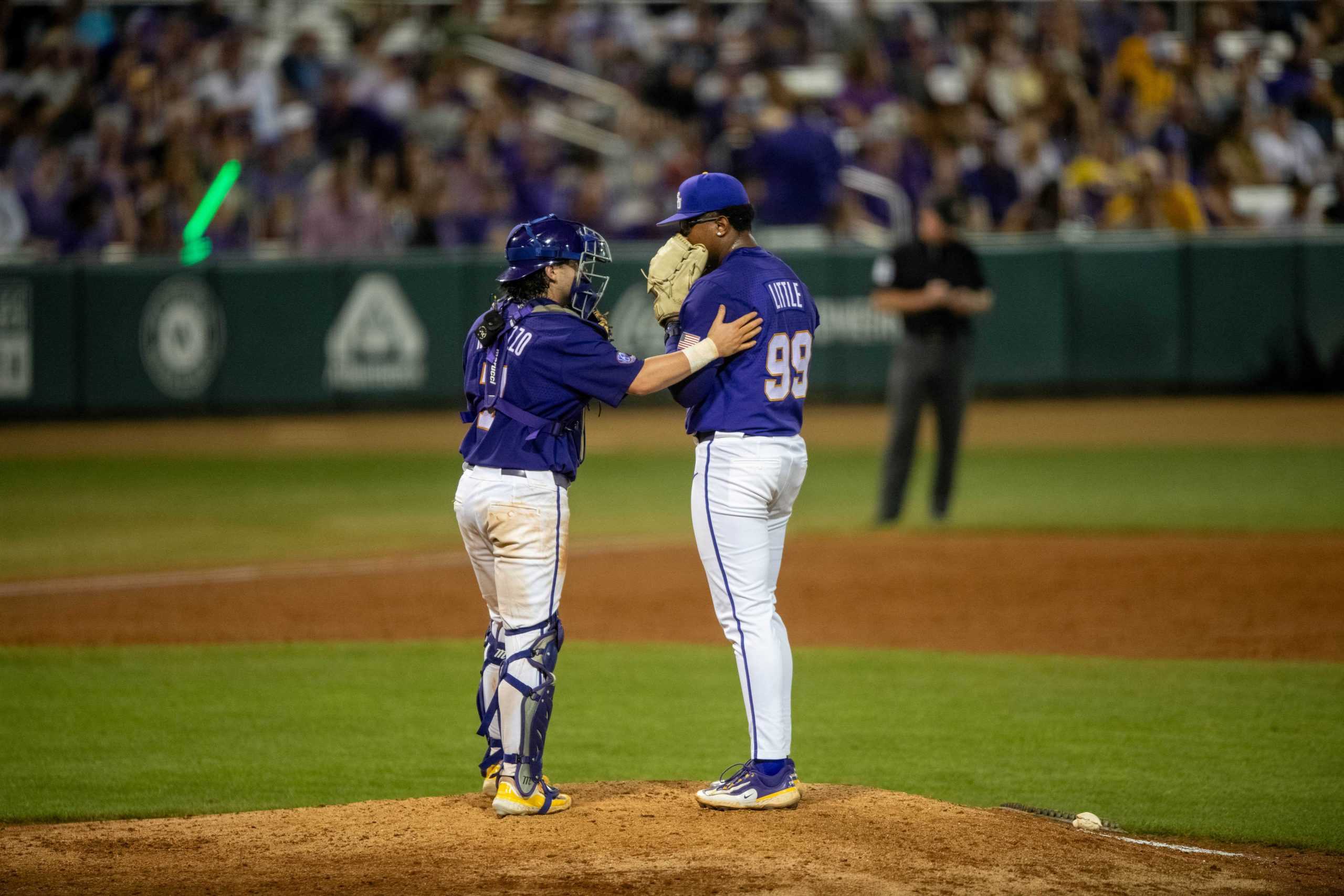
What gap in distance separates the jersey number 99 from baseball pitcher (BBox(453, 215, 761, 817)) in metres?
0.11

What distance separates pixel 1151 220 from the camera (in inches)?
689

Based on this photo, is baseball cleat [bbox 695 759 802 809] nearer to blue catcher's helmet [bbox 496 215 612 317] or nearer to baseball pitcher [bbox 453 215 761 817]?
baseball pitcher [bbox 453 215 761 817]

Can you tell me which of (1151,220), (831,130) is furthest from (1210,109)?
(831,130)

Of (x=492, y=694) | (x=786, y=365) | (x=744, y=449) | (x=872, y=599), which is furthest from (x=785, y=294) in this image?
(x=872, y=599)

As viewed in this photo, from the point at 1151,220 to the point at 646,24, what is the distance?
7491 millimetres

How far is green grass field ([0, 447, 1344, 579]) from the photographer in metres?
12.1

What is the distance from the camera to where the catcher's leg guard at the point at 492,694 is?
17.0ft

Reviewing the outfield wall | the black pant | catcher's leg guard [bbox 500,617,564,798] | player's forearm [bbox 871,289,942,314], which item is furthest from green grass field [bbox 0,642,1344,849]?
the outfield wall

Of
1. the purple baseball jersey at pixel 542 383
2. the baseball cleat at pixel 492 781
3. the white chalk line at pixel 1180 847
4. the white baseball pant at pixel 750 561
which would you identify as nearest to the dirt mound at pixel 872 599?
the white chalk line at pixel 1180 847

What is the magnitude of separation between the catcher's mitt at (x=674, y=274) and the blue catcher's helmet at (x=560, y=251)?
0.17 meters

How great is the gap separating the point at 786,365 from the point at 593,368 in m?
0.64

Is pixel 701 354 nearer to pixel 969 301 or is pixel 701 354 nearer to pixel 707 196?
pixel 707 196

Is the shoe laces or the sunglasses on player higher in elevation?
the sunglasses on player

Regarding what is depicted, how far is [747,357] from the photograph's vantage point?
5.03m
